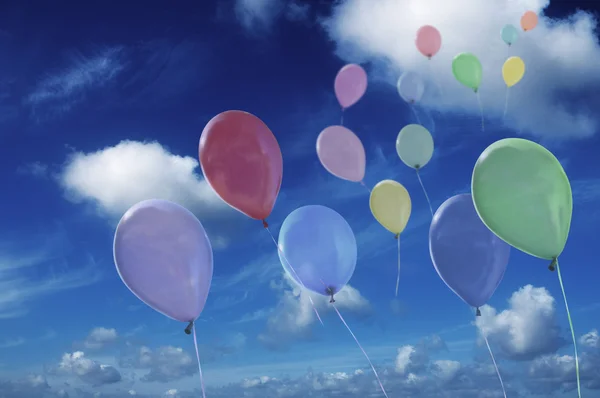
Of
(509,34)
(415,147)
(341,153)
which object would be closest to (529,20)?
(509,34)

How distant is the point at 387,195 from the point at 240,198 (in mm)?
3120

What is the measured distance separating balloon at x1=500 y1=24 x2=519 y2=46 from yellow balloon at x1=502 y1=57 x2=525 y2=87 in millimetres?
941

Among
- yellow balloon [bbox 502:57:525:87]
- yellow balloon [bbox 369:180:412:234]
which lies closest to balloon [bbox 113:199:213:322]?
yellow balloon [bbox 369:180:412:234]

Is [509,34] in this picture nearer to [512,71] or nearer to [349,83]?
[512,71]

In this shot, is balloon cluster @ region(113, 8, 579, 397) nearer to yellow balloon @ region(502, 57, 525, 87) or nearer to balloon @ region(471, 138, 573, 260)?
balloon @ region(471, 138, 573, 260)

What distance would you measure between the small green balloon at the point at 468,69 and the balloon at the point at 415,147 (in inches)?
56.3

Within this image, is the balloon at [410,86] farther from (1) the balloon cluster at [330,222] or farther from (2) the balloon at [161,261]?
(2) the balloon at [161,261]

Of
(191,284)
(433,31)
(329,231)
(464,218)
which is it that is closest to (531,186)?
(464,218)

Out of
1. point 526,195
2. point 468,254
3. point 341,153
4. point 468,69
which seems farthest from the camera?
point 468,69

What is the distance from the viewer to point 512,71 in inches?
415

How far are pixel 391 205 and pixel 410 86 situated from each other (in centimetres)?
275

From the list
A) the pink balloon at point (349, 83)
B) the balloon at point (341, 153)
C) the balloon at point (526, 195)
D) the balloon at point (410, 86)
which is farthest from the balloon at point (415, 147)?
the balloon at point (526, 195)

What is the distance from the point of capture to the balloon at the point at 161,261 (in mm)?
6934

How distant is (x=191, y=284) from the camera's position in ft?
23.2
